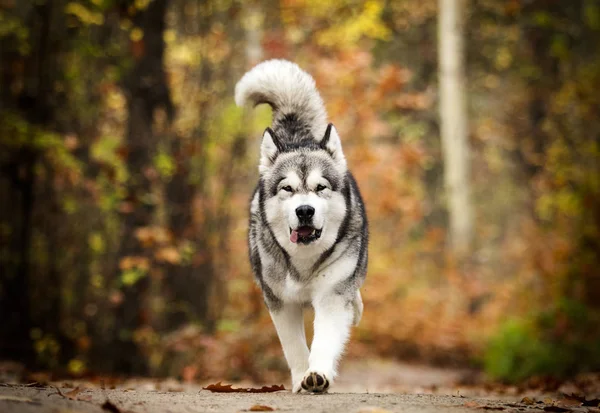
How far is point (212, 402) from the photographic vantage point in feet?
14.3

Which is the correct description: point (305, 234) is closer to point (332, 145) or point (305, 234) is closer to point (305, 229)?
point (305, 229)

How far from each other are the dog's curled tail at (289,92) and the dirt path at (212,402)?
2.61 meters

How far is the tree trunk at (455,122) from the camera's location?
56.2 feet

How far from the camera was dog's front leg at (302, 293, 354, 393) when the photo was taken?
493 centimetres

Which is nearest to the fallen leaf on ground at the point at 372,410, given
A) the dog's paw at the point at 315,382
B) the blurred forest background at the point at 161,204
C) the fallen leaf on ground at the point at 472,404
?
the fallen leaf on ground at the point at 472,404

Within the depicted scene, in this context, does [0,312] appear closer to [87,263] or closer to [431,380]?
[87,263]

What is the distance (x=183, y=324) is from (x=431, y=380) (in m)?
3.85

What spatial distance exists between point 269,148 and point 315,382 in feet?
6.26

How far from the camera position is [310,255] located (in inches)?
215

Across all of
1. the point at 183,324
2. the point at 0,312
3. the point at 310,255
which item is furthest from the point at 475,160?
the point at 310,255

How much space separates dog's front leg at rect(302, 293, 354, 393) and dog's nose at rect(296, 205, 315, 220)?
59 cm

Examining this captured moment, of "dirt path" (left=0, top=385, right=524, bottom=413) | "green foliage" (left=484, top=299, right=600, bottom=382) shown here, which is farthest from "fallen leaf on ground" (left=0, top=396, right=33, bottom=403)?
"green foliage" (left=484, top=299, right=600, bottom=382)

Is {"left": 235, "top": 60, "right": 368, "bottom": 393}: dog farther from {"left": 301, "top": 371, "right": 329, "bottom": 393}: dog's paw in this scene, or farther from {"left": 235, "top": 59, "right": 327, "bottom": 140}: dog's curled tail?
{"left": 235, "top": 59, "right": 327, "bottom": 140}: dog's curled tail

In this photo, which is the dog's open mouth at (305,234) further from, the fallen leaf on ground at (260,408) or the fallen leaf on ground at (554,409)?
the fallen leaf on ground at (554,409)
